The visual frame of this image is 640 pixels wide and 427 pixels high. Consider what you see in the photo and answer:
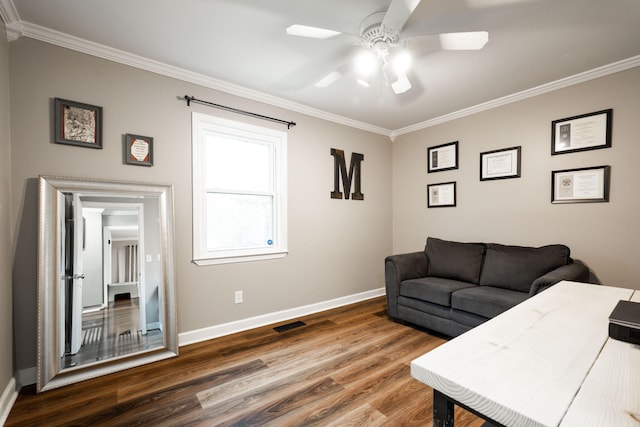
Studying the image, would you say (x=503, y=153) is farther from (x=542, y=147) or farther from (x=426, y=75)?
(x=426, y=75)

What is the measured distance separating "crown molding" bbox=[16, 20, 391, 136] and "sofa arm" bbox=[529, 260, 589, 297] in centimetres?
286

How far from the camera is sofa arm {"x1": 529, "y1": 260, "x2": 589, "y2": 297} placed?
7.16ft

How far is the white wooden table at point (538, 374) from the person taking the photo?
50 centimetres

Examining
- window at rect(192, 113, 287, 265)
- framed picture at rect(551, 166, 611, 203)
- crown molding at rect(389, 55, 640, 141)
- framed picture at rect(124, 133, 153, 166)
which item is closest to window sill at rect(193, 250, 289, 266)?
window at rect(192, 113, 287, 265)

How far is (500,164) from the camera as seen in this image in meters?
3.40

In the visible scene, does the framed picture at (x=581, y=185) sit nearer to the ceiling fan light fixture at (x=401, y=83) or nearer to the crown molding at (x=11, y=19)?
the ceiling fan light fixture at (x=401, y=83)

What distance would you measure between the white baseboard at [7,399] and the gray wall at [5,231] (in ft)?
0.11

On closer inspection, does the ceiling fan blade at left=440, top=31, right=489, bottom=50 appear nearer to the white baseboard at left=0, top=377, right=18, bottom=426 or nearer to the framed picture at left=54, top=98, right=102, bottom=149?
the framed picture at left=54, top=98, right=102, bottom=149

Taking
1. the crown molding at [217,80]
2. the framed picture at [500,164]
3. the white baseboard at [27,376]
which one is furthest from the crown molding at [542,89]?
the white baseboard at [27,376]

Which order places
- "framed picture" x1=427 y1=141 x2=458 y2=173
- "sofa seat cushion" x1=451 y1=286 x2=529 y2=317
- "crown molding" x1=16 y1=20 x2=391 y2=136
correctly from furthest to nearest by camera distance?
1. "framed picture" x1=427 y1=141 x2=458 y2=173
2. "sofa seat cushion" x1=451 y1=286 x2=529 y2=317
3. "crown molding" x1=16 y1=20 x2=391 y2=136

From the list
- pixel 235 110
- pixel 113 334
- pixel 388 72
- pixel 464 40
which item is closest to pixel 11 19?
pixel 235 110

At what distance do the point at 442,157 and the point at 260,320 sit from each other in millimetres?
3124

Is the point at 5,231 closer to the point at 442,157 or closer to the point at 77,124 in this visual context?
the point at 77,124

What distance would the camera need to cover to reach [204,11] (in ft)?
6.39
